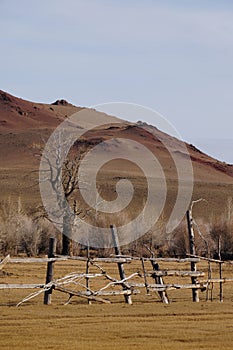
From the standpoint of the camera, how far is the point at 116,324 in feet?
50.3

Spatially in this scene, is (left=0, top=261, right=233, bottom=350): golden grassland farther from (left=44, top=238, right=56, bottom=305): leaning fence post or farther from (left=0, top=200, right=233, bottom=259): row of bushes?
(left=0, top=200, right=233, bottom=259): row of bushes

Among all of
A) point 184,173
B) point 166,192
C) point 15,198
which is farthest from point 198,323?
point 184,173

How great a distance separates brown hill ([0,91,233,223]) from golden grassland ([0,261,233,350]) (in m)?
49.5

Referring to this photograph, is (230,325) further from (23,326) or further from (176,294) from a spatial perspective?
(176,294)

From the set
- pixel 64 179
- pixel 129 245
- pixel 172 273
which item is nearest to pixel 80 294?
pixel 172 273

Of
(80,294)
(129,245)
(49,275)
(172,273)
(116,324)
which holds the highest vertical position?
(129,245)

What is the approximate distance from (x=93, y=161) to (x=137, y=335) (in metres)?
110

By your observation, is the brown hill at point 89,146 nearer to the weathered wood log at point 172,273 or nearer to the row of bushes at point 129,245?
the row of bushes at point 129,245

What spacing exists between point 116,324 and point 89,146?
59.9 metres

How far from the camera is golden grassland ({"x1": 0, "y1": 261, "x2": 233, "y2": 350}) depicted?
13203 mm

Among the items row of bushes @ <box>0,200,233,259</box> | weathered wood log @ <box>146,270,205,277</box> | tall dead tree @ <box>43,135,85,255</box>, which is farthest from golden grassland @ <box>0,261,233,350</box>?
tall dead tree @ <box>43,135,85,255</box>

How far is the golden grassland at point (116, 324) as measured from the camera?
43.3 ft

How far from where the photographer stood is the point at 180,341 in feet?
44.1

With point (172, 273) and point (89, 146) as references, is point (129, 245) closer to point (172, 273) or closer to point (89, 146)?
point (89, 146)
